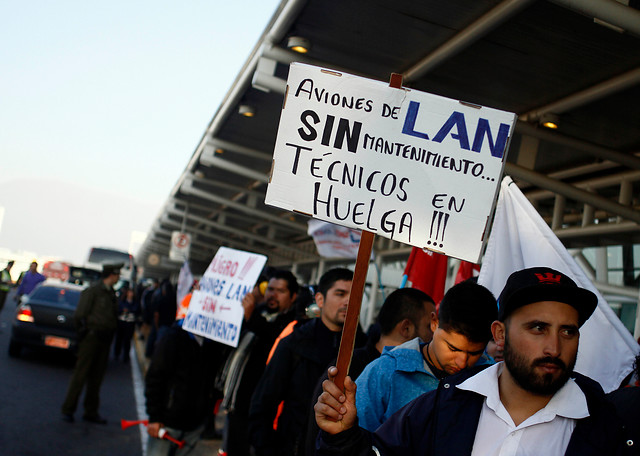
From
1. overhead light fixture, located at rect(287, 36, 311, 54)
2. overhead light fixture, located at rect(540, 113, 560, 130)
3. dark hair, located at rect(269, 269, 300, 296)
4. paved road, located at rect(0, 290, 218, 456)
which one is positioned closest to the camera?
dark hair, located at rect(269, 269, 300, 296)

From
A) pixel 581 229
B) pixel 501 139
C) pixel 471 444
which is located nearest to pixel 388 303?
pixel 501 139

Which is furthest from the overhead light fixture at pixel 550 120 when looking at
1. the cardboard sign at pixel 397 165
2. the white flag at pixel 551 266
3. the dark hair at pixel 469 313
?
the cardboard sign at pixel 397 165

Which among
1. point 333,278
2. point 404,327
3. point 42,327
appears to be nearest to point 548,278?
point 404,327

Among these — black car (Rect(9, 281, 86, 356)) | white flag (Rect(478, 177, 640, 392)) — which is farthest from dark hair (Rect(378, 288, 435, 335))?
black car (Rect(9, 281, 86, 356))

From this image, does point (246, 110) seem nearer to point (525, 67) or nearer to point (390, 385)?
point (525, 67)

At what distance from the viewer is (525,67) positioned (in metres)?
7.12

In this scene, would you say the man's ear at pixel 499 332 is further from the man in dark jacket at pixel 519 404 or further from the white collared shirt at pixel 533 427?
the white collared shirt at pixel 533 427

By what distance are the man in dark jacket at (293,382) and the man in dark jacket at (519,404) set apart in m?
1.98

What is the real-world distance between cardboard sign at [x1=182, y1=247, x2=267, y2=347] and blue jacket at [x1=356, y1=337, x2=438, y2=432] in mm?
3199

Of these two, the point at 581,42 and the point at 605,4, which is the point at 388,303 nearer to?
the point at 605,4

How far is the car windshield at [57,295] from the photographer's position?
15.2m

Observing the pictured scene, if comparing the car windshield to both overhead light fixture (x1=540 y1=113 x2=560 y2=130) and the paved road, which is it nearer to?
the paved road

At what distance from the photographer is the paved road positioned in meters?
8.07

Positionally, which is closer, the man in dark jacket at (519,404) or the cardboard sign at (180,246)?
the man in dark jacket at (519,404)
